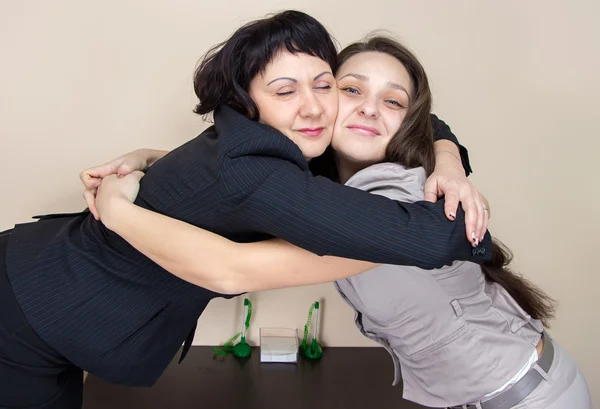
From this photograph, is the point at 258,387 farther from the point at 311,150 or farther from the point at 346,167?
the point at 311,150

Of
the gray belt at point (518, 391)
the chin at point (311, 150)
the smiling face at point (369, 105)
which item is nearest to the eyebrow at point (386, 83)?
the smiling face at point (369, 105)

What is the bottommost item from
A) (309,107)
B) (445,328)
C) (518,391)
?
(518,391)

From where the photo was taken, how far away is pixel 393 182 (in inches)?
50.6

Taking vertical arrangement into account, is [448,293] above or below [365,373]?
above

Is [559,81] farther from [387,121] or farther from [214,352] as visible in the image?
[214,352]

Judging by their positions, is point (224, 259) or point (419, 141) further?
point (419, 141)

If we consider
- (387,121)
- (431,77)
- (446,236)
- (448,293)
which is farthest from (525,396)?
(431,77)

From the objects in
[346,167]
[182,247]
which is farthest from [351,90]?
[182,247]

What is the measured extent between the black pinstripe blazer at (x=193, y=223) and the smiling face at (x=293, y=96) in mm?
116

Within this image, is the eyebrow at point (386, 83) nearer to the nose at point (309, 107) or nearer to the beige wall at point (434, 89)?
the nose at point (309, 107)

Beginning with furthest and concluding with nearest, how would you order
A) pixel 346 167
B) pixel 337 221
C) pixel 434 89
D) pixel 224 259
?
pixel 434 89 < pixel 346 167 < pixel 224 259 < pixel 337 221

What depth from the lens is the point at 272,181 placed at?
1042 mm

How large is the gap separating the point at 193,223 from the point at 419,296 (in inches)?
23.0

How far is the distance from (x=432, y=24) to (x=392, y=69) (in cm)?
88
